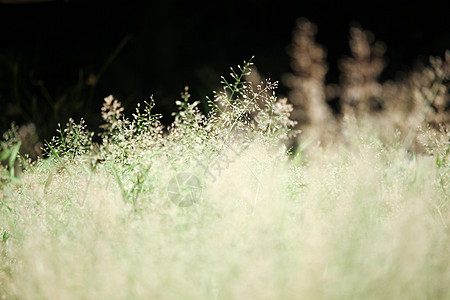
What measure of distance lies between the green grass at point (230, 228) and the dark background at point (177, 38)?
2.39 metres

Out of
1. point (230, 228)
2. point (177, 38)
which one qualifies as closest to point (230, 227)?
point (230, 228)

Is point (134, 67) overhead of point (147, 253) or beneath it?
overhead

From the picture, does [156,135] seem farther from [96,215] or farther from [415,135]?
[415,135]

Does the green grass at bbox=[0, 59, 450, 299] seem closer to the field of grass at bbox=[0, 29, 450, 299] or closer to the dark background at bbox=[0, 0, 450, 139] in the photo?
the field of grass at bbox=[0, 29, 450, 299]

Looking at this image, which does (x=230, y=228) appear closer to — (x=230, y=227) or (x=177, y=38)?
(x=230, y=227)

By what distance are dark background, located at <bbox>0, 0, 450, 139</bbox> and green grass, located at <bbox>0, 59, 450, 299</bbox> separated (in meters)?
2.39

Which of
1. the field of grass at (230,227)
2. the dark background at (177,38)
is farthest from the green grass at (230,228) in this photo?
the dark background at (177,38)

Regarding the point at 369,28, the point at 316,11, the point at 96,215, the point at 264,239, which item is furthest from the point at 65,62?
the point at 264,239

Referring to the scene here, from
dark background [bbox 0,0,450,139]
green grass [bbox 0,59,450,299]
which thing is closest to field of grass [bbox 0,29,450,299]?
green grass [bbox 0,59,450,299]

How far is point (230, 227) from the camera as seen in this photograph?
1.26 meters

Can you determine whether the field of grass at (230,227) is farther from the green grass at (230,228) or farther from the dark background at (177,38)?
the dark background at (177,38)

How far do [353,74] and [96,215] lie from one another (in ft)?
4.25

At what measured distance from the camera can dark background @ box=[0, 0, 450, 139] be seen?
420cm

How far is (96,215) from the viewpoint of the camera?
4.33ft
